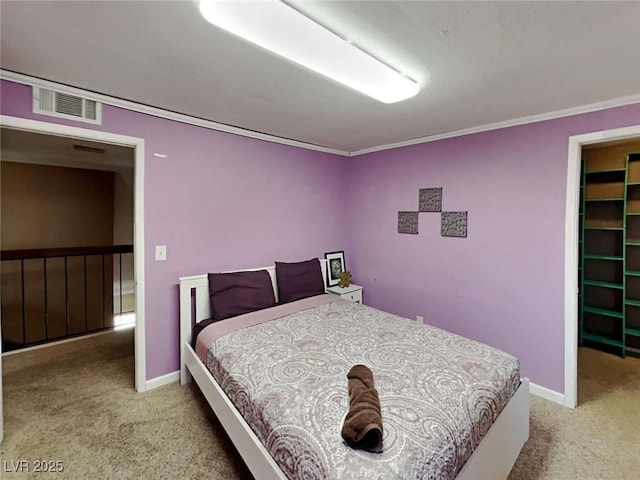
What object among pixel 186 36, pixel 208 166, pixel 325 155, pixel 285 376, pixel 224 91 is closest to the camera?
pixel 186 36

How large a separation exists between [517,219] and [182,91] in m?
2.89

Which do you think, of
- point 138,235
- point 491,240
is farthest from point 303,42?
point 491,240

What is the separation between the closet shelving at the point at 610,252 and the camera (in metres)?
3.11

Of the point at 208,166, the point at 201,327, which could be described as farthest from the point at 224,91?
the point at 201,327

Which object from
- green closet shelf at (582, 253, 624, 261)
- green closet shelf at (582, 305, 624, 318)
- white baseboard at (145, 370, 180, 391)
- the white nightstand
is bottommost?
white baseboard at (145, 370, 180, 391)

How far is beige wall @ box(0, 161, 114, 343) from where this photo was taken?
4.18 m

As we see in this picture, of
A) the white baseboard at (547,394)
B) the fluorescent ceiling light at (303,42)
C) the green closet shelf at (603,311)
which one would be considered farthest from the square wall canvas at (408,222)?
the green closet shelf at (603,311)

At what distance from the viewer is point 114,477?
1.63 metres

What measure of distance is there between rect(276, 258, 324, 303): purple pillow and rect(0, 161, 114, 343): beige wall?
9.51ft

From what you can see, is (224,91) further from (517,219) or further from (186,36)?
(517,219)

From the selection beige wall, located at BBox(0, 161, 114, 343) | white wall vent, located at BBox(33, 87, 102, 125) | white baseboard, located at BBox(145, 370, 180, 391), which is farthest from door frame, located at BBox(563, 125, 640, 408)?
beige wall, located at BBox(0, 161, 114, 343)

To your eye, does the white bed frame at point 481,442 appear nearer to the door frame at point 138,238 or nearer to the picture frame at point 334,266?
the door frame at point 138,238

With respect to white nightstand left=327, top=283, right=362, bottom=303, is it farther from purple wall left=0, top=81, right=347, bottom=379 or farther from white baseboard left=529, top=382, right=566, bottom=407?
white baseboard left=529, top=382, right=566, bottom=407

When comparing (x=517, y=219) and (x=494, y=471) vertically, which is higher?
(x=517, y=219)
